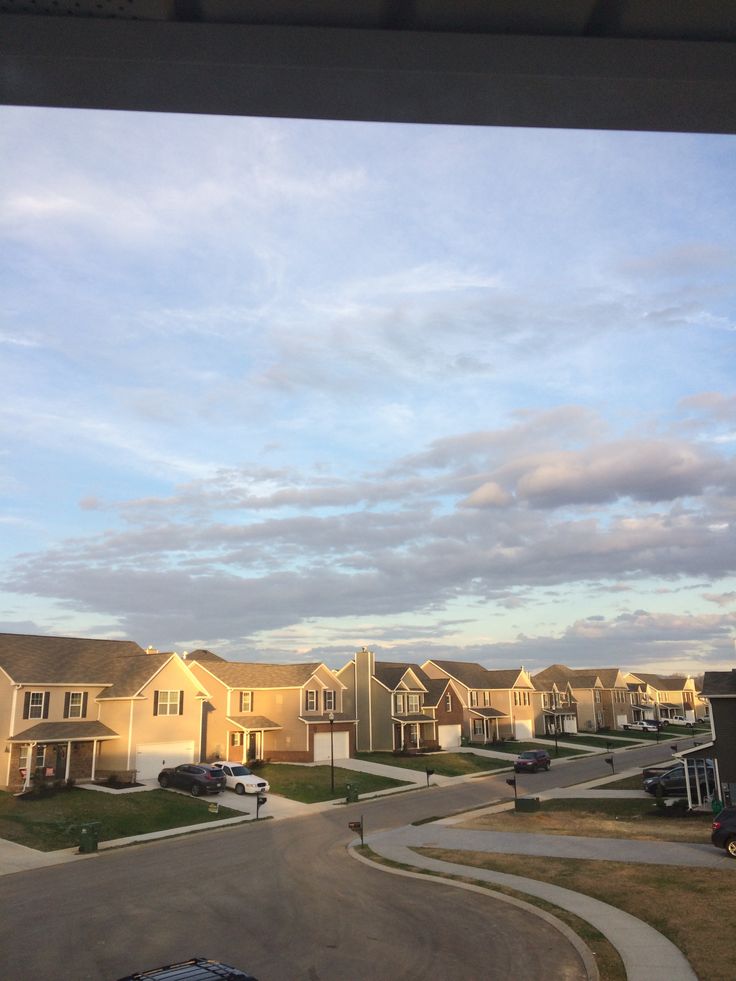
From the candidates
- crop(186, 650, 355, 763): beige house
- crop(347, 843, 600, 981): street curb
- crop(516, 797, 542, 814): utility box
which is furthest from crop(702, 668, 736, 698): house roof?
crop(186, 650, 355, 763): beige house

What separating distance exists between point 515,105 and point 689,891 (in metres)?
19.8

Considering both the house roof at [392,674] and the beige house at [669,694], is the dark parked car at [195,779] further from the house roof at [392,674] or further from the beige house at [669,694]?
the beige house at [669,694]

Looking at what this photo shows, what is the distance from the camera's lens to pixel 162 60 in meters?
4.29

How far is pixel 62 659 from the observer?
45.4 meters

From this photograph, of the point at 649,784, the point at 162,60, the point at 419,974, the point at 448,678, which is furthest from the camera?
the point at 448,678

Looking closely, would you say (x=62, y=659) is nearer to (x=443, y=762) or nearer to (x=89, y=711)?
(x=89, y=711)

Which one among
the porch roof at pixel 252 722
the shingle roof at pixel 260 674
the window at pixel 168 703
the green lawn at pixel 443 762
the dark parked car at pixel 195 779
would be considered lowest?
the green lawn at pixel 443 762

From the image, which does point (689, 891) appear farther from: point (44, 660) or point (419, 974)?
point (44, 660)

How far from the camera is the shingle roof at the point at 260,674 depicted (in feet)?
181

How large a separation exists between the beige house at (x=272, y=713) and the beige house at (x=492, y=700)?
19.0m

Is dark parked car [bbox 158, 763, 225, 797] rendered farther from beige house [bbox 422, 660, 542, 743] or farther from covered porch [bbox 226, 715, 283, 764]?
beige house [bbox 422, 660, 542, 743]

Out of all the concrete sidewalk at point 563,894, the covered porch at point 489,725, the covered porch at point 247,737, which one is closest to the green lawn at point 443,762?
the covered porch at point 247,737

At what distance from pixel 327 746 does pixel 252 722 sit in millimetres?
6772

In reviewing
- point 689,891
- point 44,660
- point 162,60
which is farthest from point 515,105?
point 44,660
